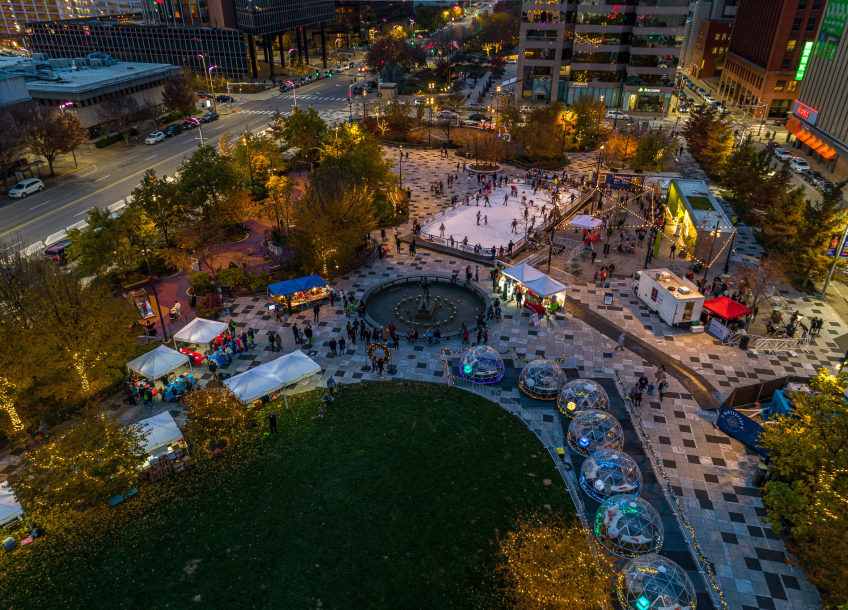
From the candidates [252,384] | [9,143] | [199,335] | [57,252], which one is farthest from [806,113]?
[9,143]

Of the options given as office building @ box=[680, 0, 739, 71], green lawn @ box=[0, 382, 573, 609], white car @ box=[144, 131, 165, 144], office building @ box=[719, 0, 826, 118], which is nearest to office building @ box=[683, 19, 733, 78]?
office building @ box=[680, 0, 739, 71]

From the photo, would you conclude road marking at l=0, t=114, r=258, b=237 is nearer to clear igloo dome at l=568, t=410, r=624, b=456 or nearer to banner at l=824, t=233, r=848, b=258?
clear igloo dome at l=568, t=410, r=624, b=456

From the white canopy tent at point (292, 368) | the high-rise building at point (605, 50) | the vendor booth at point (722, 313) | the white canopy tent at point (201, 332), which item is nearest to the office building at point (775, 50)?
the high-rise building at point (605, 50)

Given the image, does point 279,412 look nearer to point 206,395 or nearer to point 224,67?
point 206,395

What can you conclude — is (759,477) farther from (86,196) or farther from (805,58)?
(805,58)

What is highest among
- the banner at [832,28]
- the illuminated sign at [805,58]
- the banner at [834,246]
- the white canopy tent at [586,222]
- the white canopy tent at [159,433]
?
the banner at [832,28]

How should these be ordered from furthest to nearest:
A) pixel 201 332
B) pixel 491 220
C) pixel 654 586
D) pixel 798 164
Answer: pixel 798 164
pixel 491 220
pixel 201 332
pixel 654 586

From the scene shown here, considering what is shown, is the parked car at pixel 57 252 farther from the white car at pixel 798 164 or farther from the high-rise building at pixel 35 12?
the high-rise building at pixel 35 12
